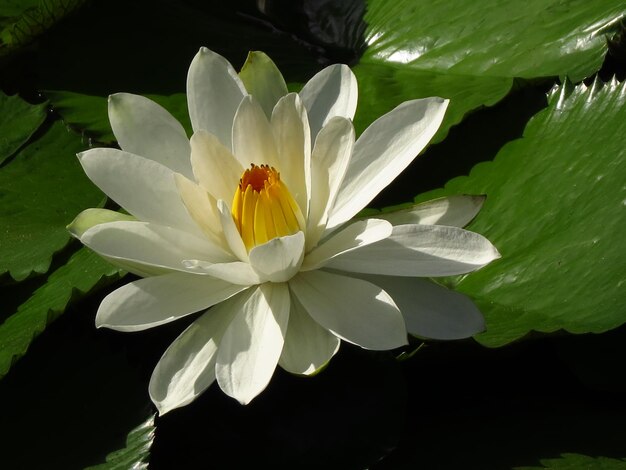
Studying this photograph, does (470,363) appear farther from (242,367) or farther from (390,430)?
(242,367)

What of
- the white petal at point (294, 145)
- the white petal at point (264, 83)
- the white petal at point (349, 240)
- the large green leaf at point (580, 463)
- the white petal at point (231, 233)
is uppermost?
the white petal at point (264, 83)

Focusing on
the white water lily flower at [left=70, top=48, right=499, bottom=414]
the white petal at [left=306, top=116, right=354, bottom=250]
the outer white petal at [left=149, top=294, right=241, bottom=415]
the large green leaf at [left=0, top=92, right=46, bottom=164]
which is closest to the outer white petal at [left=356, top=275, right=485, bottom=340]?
the white water lily flower at [left=70, top=48, right=499, bottom=414]

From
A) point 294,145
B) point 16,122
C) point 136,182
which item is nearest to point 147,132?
point 136,182

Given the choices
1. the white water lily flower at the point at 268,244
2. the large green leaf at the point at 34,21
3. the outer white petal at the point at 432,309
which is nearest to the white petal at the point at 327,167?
the white water lily flower at the point at 268,244

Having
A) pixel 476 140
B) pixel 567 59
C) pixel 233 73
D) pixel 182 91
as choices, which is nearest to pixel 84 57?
pixel 182 91

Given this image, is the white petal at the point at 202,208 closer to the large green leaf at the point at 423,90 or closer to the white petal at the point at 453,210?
the white petal at the point at 453,210

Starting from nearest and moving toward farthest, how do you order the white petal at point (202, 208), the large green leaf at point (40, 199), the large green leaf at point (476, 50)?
the white petal at point (202, 208) → the large green leaf at point (40, 199) → the large green leaf at point (476, 50)
